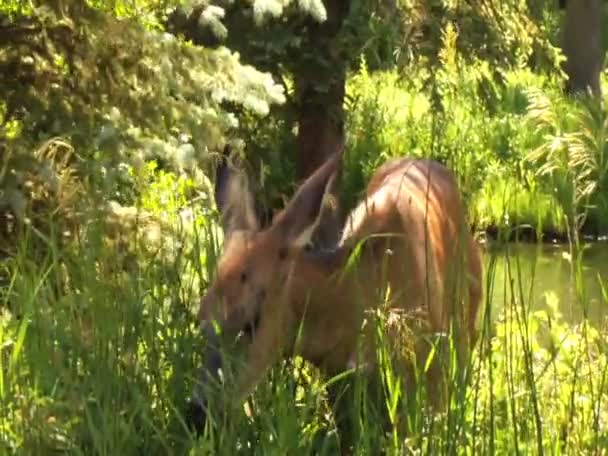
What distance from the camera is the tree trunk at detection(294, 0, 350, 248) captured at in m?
12.4

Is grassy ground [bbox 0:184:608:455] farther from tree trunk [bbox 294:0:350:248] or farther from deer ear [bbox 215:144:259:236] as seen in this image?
tree trunk [bbox 294:0:350:248]

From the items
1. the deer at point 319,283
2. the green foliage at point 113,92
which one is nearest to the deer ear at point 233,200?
the deer at point 319,283

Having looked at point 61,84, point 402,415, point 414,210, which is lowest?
point 402,415

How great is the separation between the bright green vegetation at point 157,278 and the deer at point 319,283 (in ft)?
0.28

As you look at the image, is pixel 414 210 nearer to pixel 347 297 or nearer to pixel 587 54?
pixel 347 297

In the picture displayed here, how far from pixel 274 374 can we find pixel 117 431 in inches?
21.7

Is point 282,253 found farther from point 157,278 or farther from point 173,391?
point 173,391

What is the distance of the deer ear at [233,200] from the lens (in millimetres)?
4574

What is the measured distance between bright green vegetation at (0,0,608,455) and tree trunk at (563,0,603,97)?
907 cm

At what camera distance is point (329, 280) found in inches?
181

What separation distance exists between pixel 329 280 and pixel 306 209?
14.7 inches

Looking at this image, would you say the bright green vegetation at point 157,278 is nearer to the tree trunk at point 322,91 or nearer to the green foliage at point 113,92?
the green foliage at point 113,92

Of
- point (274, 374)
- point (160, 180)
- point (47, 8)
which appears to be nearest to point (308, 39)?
point (160, 180)

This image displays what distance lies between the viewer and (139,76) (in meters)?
6.47
